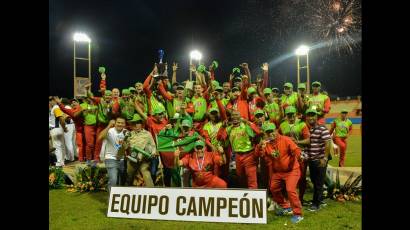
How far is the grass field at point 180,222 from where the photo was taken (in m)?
6.46

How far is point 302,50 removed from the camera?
33.5 feet

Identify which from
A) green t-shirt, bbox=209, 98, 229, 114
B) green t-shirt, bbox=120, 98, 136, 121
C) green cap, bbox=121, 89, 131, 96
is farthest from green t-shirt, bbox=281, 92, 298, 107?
green cap, bbox=121, 89, 131, 96

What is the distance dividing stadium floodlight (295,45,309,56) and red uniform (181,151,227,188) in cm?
455

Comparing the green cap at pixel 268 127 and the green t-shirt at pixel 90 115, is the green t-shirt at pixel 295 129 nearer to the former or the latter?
the green cap at pixel 268 127

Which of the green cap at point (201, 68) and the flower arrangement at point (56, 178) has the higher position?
the green cap at point (201, 68)

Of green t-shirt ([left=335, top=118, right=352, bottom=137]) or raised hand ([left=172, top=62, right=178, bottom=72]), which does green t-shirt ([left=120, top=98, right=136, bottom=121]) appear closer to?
raised hand ([left=172, top=62, right=178, bottom=72])

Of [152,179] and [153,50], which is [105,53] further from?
[152,179]

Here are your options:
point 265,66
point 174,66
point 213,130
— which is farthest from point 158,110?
point 265,66

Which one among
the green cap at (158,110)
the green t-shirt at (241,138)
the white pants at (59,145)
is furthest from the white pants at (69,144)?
→ the green t-shirt at (241,138)

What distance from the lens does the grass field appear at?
646cm

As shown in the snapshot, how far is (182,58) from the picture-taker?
9836mm

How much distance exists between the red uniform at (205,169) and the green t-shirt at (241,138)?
1.43 ft

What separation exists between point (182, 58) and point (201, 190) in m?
4.29

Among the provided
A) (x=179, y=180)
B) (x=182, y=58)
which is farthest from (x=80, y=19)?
(x=179, y=180)
